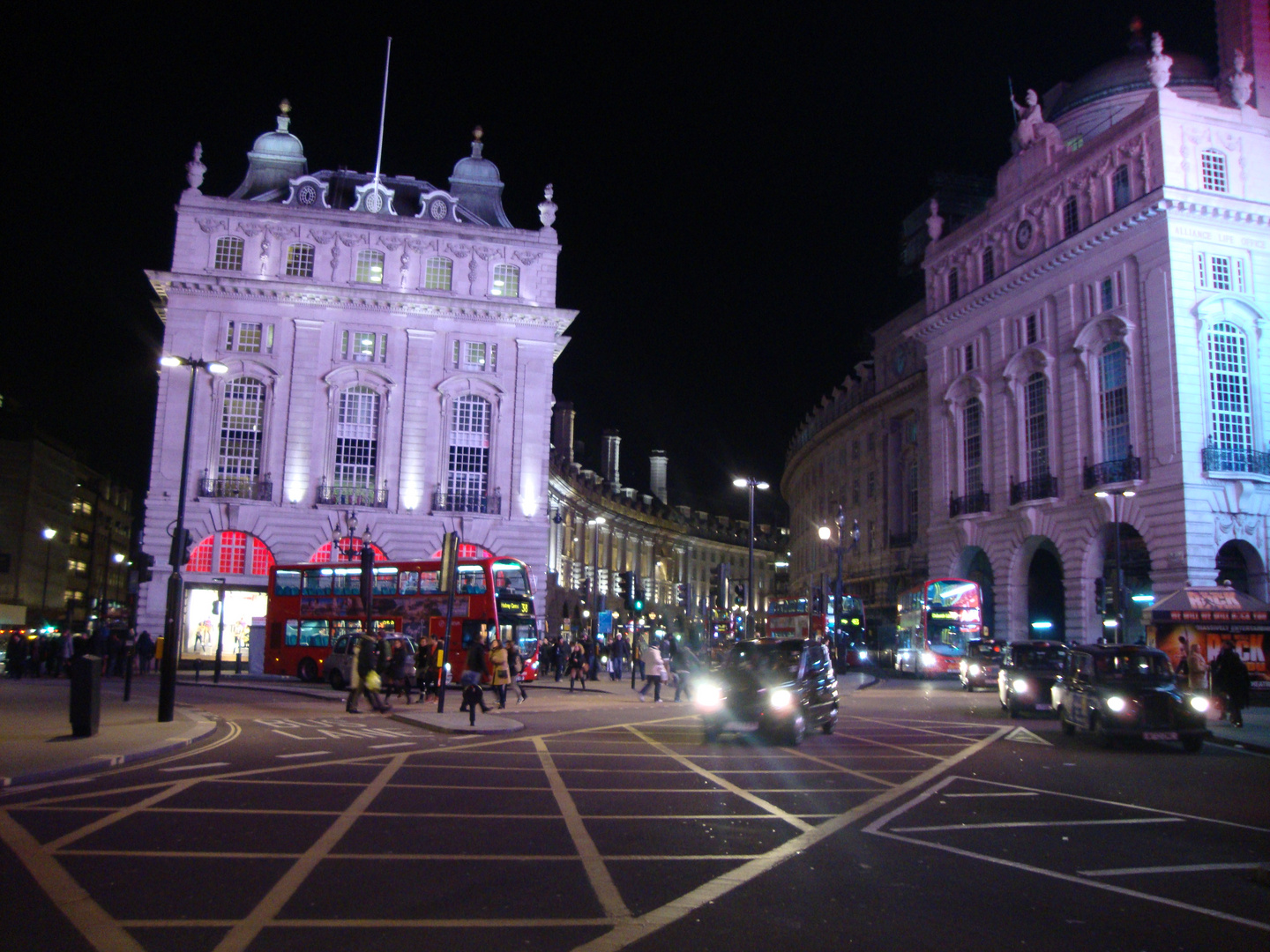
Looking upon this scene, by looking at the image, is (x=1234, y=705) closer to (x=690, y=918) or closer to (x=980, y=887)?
(x=980, y=887)

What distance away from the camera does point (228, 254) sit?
4584cm

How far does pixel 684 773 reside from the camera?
12.5 meters

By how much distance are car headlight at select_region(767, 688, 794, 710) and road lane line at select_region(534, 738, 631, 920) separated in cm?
502

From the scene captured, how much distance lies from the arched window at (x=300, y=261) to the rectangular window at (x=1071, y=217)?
33332mm

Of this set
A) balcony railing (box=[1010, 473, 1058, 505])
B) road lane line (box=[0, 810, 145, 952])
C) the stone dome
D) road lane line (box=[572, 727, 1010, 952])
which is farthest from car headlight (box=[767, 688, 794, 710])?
the stone dome

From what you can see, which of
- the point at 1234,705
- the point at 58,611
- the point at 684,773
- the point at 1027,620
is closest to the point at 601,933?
the point at 684,773

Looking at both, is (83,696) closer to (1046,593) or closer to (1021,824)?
(1021,824)

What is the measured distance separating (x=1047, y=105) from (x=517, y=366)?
3077 centimetres

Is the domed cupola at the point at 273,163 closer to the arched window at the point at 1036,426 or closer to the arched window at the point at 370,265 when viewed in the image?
the arched window at the point at 370,265

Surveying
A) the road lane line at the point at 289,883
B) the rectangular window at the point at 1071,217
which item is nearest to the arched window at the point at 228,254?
the rectangular window at the point at 1071,217

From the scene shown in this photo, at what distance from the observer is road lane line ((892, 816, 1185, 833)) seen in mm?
8883

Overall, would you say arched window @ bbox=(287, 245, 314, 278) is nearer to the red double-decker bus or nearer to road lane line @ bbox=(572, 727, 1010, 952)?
the red double-decker bus

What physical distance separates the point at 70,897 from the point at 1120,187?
41.5 metres

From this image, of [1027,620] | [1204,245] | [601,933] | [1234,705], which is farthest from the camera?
[1027,620]
